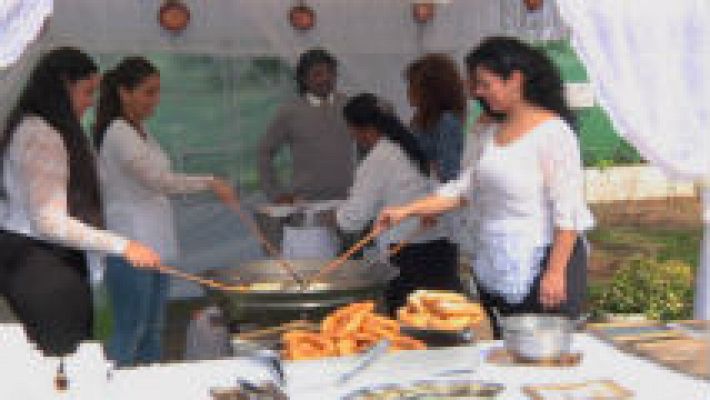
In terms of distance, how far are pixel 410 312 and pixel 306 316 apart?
217mm

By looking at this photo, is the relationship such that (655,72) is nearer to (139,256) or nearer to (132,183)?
(139,256)

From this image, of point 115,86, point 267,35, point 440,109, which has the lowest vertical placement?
point 440,109

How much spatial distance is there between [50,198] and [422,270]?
1322mm

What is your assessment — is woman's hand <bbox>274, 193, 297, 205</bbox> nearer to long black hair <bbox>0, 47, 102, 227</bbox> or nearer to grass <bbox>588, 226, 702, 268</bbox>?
long black hair <bbox>0, 47, 102, 227</bbox>

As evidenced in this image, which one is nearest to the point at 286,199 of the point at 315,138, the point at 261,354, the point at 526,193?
the point at 315,138

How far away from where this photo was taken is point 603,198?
8844 millimetres

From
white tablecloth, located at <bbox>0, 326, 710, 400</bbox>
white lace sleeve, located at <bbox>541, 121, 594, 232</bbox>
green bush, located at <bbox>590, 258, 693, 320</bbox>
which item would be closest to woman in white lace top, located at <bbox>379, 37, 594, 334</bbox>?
white lace sleeve, located at <bbox>541, 121, 594, 232</bbox>

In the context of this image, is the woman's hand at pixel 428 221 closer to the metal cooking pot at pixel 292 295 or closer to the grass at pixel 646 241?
the metal cooking pot at pixel 292 295

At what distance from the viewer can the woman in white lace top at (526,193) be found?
2473mm

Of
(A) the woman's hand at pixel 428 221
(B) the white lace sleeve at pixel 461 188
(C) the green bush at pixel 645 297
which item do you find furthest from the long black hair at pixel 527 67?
(C) the green bush at pixel 645 297

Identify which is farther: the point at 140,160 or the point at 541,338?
the point at 140,160

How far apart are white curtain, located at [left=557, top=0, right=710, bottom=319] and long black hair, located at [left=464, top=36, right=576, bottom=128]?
19cm

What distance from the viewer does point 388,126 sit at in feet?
10.5

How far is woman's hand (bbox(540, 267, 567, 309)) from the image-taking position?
8.25 ft
